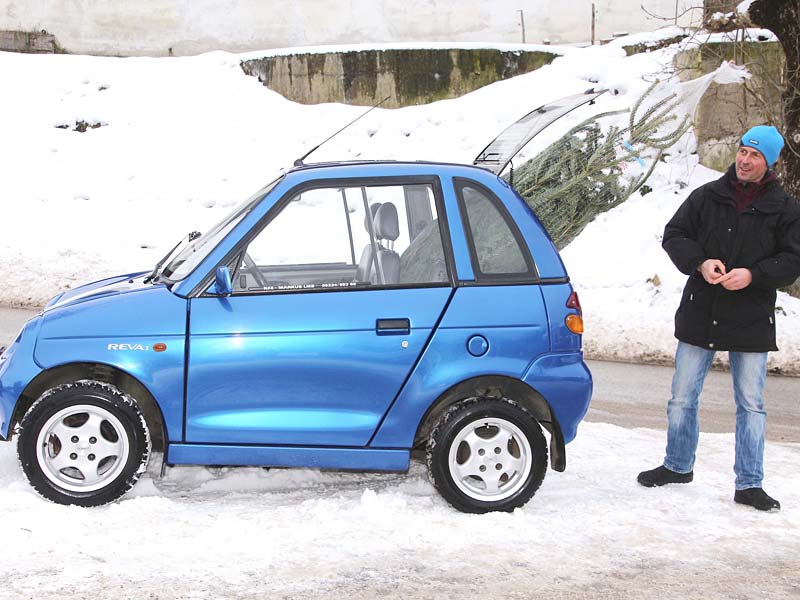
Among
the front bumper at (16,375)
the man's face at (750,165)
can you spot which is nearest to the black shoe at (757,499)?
the man's face at (750,165)

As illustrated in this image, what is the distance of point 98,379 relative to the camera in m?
5.21

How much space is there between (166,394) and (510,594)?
1840 millimetres

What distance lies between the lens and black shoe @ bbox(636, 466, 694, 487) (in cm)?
594

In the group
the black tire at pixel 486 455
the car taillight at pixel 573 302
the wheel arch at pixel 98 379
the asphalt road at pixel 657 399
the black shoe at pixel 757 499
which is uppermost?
the car taillight at pixel 573 302

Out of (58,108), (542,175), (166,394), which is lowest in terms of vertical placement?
(166,394)

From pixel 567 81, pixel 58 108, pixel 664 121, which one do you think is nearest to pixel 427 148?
pixel 567 81

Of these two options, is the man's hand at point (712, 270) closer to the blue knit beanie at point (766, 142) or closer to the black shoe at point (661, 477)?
the blue knit beanie at point (766, 142)

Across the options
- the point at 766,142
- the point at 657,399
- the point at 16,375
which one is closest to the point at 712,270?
the point at 766,142

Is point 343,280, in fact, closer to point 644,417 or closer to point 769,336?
point 769,336

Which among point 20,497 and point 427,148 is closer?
point 20,497

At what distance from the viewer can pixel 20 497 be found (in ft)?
16.8

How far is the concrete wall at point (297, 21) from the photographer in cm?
2052

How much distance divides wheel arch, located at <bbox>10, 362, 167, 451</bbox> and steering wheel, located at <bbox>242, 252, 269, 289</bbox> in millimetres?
728

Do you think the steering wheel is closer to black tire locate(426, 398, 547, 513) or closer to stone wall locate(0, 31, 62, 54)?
black tire locate(426, 398, 547, 513)
